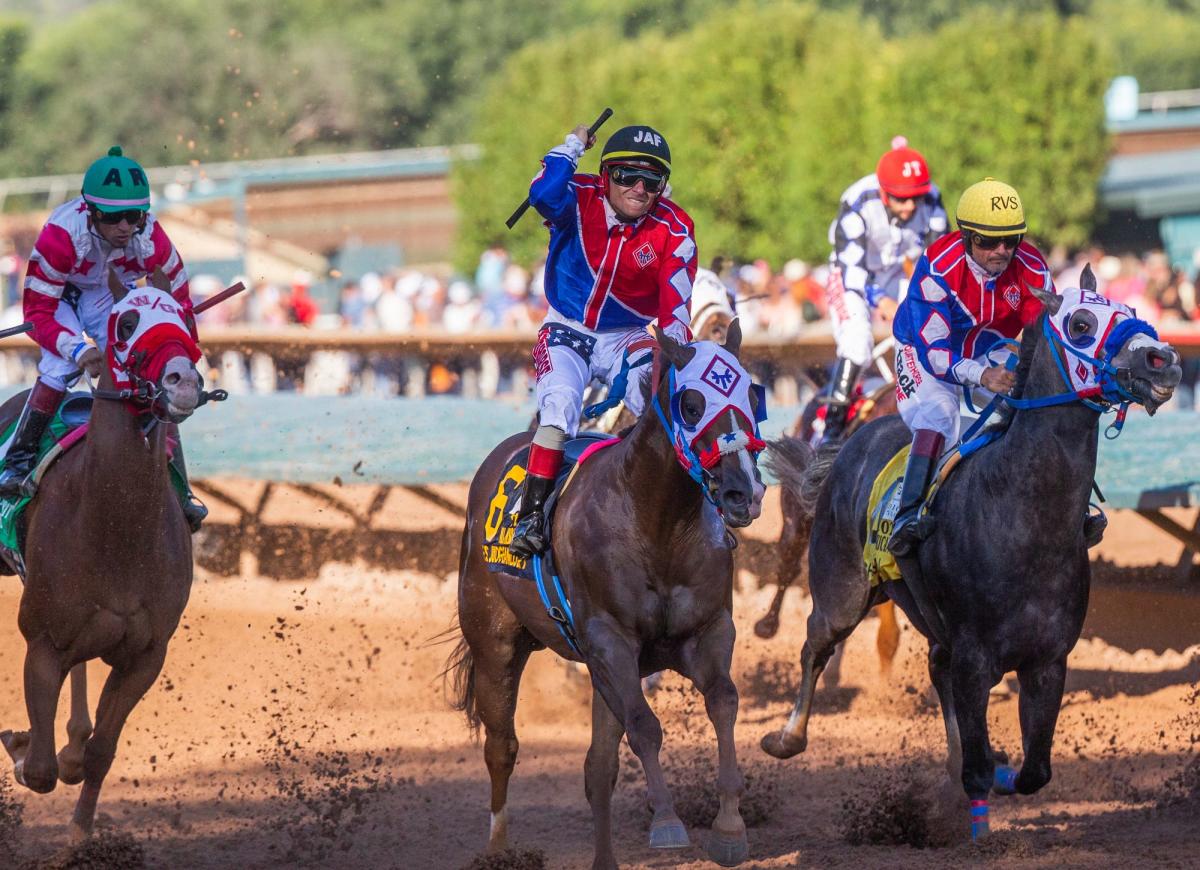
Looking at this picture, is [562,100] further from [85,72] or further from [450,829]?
[85,72]

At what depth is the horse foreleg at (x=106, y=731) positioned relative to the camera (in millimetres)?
6957

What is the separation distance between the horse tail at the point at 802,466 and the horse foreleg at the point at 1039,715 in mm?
2053

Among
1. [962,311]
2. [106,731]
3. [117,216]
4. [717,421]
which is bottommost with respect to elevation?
[106,731]

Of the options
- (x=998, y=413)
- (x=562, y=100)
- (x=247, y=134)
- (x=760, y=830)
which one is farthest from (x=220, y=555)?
(x=247, y=134)

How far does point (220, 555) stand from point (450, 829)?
6.29 meters

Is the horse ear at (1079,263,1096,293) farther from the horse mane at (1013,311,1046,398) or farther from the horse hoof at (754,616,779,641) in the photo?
the horse hoof at (754,616,779,641)

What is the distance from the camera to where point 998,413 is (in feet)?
22.3

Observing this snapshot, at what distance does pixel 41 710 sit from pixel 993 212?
13.9 feet

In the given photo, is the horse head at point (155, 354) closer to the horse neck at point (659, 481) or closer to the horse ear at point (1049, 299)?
the horse neck at point (659, 481)

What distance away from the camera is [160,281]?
275 inches

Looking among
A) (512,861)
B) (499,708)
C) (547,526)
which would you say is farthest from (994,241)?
(512,861)

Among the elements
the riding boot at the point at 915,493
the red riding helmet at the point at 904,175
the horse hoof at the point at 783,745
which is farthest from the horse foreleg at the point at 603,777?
the red riding helmet at the point at 904,175

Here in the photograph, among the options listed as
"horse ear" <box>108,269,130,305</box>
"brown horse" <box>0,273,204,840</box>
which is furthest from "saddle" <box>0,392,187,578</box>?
"horse ear" <box>108,269,130,305</box>

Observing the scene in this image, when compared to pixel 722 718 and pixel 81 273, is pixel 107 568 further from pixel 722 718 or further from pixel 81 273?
pixel 722 718
